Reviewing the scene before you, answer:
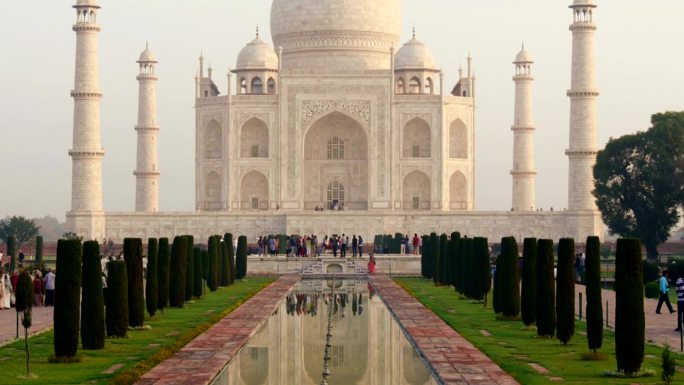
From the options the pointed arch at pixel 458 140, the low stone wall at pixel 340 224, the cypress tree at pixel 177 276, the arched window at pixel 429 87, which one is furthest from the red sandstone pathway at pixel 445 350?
the arched window at pixel 429 87

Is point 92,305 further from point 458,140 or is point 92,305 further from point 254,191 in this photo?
point 458,140

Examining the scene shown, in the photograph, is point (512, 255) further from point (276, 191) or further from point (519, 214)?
point (276, 191)

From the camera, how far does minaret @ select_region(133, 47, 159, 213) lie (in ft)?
145

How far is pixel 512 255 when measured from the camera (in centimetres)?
1802

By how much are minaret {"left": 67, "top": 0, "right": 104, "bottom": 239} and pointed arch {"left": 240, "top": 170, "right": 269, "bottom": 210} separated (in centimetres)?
564

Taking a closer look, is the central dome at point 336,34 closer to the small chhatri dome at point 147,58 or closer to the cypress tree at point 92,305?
the small chhatri dome at point 147,58

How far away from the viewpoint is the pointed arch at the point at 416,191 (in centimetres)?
4331

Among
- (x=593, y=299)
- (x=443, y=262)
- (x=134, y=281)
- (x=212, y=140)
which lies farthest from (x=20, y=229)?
(x=593, y=299)

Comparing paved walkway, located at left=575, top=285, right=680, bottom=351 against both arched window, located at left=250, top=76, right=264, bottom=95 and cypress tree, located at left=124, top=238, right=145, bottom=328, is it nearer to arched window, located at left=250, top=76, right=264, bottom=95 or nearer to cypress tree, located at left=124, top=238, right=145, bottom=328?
cypress tree, located at left=124, top=238, right=145, bottom=328

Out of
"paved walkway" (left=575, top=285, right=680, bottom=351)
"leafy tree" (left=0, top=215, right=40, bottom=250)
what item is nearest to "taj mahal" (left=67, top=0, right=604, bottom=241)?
"leafy tree" (left=0, top=215, right=40, bottom=250)

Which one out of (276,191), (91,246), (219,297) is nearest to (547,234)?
(276,191)

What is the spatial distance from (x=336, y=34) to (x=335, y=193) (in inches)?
217

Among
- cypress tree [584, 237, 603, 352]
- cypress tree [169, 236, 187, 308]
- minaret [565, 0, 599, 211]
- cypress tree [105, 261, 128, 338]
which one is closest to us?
cypress tree [584, 237, 603, 352]

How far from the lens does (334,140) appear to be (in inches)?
1759
